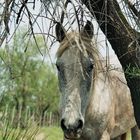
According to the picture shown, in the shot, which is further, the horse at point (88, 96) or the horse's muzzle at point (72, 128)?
the horse at point (88, 96)

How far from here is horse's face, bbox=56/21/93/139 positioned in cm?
579

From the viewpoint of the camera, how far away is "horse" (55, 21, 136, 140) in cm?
584

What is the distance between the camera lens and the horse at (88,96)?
584 cm

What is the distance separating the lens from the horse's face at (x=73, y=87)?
5793 mm

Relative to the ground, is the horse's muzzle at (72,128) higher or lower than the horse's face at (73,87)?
lower

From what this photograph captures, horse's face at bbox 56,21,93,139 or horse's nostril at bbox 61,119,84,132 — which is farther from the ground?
horse's face at bbox 56,21,93,139

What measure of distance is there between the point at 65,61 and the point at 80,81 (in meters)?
0.31

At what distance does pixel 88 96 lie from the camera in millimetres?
6535

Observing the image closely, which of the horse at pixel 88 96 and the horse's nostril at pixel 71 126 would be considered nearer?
the horse's nostril at pixel 71 126

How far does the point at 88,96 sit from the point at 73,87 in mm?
534

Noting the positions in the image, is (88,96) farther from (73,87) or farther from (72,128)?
(72,128)

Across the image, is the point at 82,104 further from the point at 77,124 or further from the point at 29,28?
the point at 29,28

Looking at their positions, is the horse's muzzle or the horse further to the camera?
the horse

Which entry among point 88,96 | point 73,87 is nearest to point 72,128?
point 73,87
